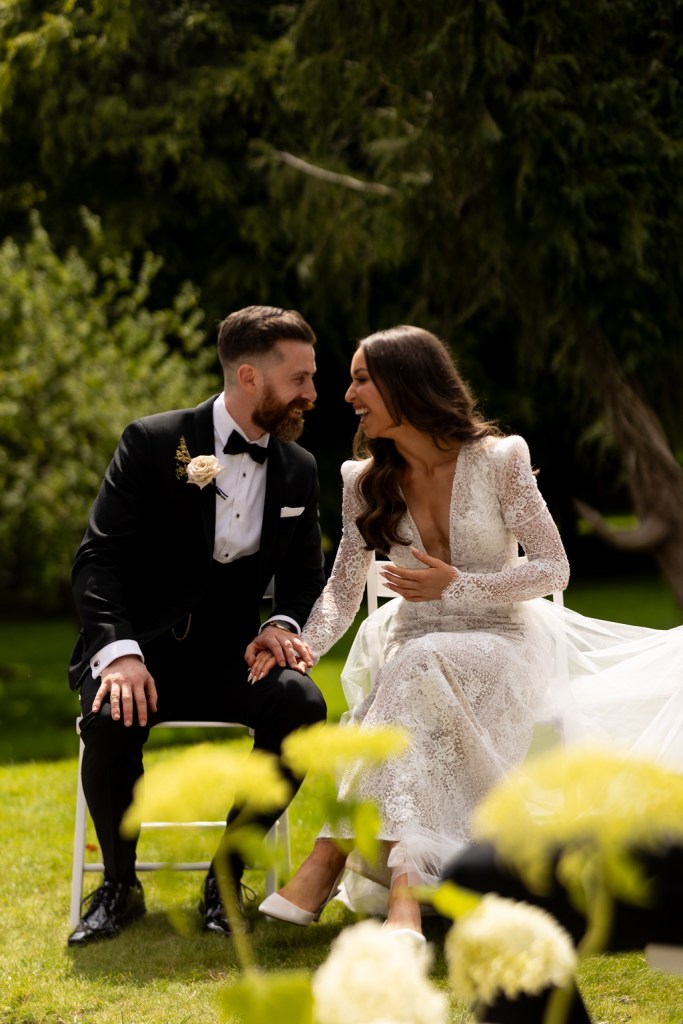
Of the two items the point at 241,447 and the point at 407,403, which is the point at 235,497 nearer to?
the point at 241,447

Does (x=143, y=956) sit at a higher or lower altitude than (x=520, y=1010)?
lower

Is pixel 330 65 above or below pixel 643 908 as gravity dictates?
above

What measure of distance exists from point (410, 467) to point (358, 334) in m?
9.72

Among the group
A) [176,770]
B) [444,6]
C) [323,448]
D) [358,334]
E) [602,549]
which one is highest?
[444,6]

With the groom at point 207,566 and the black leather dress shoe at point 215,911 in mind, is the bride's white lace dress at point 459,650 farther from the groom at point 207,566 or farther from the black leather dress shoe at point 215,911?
the black leather dress shoe at point 215,911

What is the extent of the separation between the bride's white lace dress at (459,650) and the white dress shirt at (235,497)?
28cm

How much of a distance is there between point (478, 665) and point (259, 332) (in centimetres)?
119

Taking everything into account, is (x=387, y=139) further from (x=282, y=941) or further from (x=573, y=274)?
(x=282, y=941)

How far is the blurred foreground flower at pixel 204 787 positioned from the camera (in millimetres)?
992

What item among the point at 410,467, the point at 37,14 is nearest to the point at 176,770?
the point at 410,467

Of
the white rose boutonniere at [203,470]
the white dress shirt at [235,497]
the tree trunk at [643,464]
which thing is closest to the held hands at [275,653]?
the white dress shirt at [235,497]

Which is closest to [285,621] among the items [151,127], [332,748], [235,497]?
[235,497]

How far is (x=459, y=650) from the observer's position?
329 cm

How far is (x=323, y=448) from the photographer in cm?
1708
